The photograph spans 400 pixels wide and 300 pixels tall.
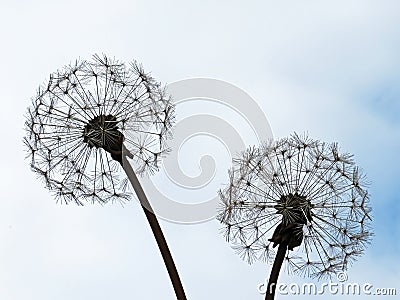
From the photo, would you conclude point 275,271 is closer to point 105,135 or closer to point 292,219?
point 292,219

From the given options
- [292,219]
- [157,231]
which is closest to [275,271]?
[292,219]

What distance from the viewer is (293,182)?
143cm

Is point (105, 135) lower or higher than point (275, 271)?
higher

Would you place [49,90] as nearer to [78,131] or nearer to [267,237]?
[78,131]

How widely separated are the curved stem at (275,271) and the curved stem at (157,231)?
6.8 inches

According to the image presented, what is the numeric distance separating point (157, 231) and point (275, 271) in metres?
0.25

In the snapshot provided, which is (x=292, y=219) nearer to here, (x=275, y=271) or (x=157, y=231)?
(x=275, y=271)

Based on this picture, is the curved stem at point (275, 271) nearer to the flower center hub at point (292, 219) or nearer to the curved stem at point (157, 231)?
the flower center hub at point (292, 219)

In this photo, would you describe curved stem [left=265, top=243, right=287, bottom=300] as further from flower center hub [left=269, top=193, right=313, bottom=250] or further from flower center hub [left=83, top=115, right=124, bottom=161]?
flower center hub [left=83, top=115, right=124, bottom=161]

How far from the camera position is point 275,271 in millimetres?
1410

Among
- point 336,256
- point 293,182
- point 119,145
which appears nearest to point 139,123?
point 119,145

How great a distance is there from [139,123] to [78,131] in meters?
0.12

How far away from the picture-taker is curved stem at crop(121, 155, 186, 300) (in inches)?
54.3

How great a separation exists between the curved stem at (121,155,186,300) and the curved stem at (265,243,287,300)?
17 cm
